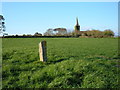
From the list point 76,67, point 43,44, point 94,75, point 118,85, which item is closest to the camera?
point 118,85

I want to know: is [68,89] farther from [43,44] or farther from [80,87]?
[43,44]

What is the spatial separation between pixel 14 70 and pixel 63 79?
11.3ft

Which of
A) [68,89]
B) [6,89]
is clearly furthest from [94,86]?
[6,89]

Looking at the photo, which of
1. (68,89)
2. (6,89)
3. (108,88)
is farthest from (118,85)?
(6,89)

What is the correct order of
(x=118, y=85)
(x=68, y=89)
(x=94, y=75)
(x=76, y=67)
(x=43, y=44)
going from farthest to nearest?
(x=43, y=44) → (x=76, y=67) → (x=94, y=75) → (x=118, y=85) → (x=68, y=89)

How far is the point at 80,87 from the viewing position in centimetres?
711

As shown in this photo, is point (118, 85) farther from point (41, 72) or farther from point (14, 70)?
point (14, 70)

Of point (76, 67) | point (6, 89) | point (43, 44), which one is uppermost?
point (43, 44)

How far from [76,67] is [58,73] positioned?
4.36 ft

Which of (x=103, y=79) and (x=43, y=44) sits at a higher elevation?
(x=43, y=44)

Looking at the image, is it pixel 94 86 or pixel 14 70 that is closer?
pixel 94 86

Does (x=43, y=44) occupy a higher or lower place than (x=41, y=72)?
higher

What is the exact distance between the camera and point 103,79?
7.73 metres

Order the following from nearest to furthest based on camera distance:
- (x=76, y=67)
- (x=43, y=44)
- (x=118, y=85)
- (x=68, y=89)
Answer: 1. (x=68, y=89)
2. (x=118, y=85)
3. (x=76, y=67)
4. (x=43, y=44)
